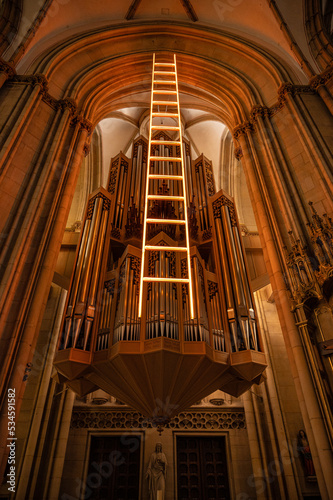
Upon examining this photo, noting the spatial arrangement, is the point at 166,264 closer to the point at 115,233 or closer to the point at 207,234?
the point at 115,233

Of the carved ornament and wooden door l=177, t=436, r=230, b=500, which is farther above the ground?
the carved ornament

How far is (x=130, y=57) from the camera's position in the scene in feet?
32.2

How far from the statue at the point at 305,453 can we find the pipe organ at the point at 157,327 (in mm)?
2219

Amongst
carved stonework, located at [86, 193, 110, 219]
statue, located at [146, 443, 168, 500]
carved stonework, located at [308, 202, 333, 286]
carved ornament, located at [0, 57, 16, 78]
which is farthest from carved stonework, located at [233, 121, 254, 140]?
statue, located at [146, 443, 168, 500]

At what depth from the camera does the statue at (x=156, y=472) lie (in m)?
7.17

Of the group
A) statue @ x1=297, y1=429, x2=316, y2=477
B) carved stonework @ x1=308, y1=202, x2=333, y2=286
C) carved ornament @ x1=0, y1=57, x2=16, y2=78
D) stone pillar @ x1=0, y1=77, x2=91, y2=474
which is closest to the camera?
stone pillar @ x1=0, y1=77, x2=91, y2=474

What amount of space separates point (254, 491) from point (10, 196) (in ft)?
26.3

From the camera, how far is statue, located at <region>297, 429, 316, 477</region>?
658cm

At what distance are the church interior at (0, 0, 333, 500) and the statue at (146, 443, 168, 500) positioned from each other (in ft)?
0.14

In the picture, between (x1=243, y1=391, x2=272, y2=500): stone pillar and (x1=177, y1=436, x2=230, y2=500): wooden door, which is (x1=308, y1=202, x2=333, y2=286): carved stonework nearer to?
(x1=243, y1=391, x2=272, y2=500): stone pillar

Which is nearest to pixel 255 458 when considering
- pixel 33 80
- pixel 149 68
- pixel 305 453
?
pixel 305 453

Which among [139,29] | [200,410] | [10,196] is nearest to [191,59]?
[139,29]

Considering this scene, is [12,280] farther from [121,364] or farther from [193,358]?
[193,358]

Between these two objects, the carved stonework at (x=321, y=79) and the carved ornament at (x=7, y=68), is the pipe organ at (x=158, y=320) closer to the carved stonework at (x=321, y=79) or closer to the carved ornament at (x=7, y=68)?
the carved ornament at (x=7, y=68)
